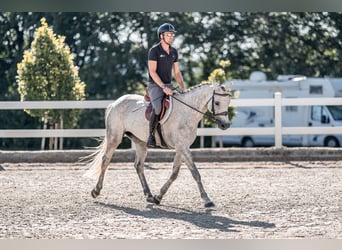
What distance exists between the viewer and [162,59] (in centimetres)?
815

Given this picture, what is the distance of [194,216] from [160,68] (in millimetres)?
1950

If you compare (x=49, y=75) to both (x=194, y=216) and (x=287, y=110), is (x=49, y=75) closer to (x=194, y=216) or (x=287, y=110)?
(x=287, y=110)

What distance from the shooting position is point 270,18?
3009cm

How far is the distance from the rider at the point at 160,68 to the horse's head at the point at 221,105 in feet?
1.79

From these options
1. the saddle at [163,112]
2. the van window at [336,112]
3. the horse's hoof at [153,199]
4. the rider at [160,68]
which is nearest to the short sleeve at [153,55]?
the rider at [160,68]

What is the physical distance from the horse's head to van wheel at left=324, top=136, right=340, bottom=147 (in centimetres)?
1431

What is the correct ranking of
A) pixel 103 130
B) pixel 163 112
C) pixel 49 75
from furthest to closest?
1. pixel 49 75
2. pixel 103 130
3. pixel 163 112

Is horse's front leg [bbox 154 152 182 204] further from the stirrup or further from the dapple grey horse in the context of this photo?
the stirrup

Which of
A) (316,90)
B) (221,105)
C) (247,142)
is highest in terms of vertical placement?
(221,105)

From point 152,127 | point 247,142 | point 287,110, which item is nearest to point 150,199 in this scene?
point 152,127

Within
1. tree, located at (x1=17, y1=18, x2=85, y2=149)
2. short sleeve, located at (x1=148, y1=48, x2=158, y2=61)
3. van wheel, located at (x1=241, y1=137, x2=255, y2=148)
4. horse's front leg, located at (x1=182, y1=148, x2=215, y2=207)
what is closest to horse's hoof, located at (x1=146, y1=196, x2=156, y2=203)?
horse's front leg, located at (x1=182, y1=148, x2=215, y2=207)

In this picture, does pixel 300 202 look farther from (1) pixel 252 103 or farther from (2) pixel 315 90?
(2) pixel 315 90

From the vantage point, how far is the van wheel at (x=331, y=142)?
847 inches
